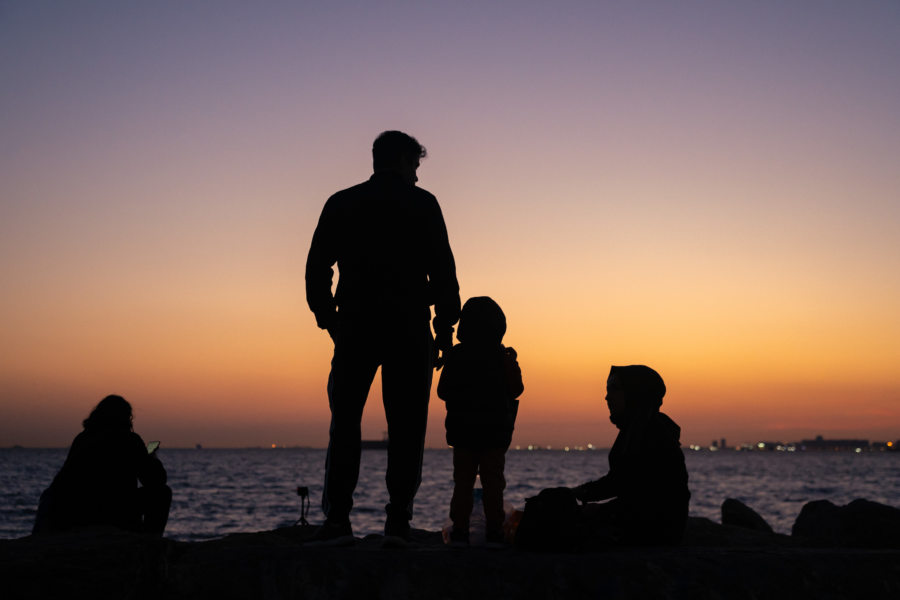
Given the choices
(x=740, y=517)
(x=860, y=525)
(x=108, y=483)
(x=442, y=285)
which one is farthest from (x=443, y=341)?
(x=740, y=517)

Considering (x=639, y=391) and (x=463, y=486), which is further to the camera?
(x=463, y=486)

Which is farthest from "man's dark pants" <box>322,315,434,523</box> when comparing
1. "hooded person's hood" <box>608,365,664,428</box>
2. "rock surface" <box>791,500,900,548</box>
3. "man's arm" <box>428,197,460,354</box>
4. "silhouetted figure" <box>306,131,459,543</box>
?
"rock surface" <box>791,500,900,548</box>

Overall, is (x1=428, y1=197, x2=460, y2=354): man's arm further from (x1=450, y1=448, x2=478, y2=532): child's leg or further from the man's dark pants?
(x1=450, y1=448, x2=478, y2=532): child's leg

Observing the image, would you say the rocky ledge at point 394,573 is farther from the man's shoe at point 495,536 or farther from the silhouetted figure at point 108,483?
the silhouetted figure at point 108,483

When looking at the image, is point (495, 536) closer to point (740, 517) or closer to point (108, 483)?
point (108, 483)

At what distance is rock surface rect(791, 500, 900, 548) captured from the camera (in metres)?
8.52

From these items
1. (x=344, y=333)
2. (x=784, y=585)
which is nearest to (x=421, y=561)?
(x=344, y=333)

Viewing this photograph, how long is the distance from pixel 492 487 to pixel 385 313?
1.43 meters

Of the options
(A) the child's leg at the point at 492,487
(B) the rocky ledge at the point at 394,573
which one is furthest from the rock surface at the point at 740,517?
(B) the rocky ledge at the point at 394,573

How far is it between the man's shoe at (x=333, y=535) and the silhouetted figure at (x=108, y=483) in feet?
4.64

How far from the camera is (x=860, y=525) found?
353 inches

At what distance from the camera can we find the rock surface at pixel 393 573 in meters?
3.34

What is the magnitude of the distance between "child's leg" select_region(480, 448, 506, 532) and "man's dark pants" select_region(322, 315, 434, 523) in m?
0.67

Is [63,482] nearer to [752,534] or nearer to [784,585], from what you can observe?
[784,585]
